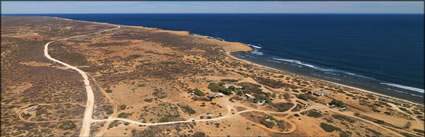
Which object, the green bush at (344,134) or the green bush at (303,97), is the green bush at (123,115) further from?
the green bush at (303,97)

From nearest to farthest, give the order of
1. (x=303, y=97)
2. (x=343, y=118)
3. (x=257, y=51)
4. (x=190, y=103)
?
1. (x=343, y=118)
2. (x=190, y=103)
3. (x=303, y=97)
4. (x=257, y=51)

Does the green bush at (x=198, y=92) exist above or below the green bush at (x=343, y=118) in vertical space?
above

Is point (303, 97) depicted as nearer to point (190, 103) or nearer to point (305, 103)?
point (305, 103)

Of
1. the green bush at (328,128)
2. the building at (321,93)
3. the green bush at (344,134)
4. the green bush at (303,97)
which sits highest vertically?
the building at (321,93)

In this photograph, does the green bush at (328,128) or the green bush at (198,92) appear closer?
the green bush at (328,128)

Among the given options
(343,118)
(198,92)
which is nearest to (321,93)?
(343,118)

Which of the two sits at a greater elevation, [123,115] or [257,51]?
[257,51]

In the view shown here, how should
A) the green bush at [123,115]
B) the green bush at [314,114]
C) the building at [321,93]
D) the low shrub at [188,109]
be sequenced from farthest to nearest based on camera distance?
the building at [321,93], the green bush at [314,114], the low shrub at [188,109], the green bush at [123,115]

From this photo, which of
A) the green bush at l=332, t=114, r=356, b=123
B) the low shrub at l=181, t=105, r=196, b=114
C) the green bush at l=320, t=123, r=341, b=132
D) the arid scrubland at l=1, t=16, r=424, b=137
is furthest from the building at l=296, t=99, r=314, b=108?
the low shrub at l=181, t=105, r=196, b=114

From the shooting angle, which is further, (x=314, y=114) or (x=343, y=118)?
(x=314, y=114)

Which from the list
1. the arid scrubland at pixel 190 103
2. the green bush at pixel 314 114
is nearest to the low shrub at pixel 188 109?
the arid scrubland at pixel 190 103

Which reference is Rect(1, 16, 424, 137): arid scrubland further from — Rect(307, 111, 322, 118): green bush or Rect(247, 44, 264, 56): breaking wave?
Rect(247, 44, 264, 56): breaking wave

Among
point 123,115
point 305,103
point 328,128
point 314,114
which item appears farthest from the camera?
point 305,103
